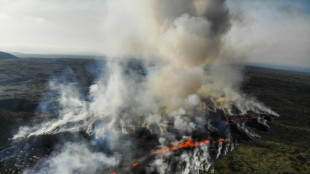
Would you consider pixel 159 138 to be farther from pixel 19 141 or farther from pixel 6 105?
pixel 6 105

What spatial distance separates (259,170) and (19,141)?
26.2 m

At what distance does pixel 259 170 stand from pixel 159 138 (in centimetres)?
1088

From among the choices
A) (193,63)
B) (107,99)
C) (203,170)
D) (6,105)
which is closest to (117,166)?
(203,170)

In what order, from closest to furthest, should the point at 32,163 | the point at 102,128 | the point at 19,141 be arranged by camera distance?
the point at 32,163, the point at 19,141, the point at 102,128

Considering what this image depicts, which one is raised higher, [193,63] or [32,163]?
[193,63]

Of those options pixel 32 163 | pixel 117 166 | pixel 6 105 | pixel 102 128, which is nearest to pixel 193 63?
pixel 102 128

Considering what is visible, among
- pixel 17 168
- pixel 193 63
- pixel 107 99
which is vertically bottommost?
pixel 17 168

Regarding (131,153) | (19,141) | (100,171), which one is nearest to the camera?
(100,171)

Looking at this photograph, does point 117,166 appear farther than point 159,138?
No

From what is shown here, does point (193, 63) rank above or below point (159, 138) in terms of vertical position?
above

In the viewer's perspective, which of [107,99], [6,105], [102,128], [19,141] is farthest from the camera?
[107,99]

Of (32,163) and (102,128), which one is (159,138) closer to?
(102,128)

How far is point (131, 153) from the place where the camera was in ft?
64.5

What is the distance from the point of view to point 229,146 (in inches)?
906
